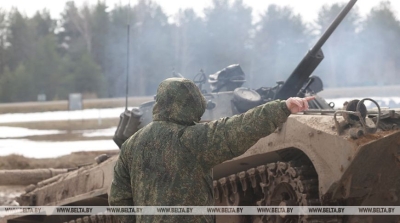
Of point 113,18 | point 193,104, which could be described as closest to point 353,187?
point 193,104

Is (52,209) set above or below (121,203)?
below

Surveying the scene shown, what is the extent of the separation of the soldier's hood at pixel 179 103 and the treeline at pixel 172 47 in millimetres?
11341

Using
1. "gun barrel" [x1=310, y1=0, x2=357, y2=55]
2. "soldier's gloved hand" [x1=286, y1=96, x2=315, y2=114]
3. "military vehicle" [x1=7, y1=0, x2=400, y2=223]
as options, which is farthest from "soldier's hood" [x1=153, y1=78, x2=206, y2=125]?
"gun barrel" [x1=310, y1=0, x2=357, y2=55]

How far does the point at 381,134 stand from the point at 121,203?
222 centimetres

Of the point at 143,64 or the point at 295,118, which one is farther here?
the point at 143,64

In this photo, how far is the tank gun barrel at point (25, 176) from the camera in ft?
43.5

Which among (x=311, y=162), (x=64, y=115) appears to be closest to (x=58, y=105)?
(x=64, y=115)

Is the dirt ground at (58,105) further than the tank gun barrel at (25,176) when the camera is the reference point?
Yes

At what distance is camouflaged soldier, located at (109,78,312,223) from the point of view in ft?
15.5

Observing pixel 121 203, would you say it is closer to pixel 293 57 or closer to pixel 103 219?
pixel 103 219

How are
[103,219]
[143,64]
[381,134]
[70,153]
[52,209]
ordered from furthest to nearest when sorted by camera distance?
[70,153] → [143,64] → [52,209] → [103,219] → [381,134]

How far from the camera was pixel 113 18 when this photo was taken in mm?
17891

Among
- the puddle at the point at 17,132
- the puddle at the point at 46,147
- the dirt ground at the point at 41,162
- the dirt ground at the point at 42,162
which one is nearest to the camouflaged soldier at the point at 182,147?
the dirt ground at the point at 42,162

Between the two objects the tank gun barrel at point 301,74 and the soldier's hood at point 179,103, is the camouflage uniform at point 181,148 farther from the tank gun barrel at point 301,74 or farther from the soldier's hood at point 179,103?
the tank gun barrel at point 301,74
